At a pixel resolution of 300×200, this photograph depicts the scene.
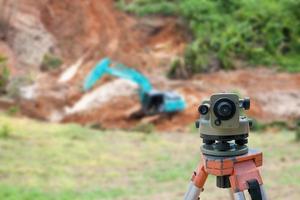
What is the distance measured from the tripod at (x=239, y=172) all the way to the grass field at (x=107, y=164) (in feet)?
8.82

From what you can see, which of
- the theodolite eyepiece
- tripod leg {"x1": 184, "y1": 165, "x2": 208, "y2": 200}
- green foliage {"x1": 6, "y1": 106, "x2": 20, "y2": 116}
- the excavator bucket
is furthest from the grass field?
the excavator bucket

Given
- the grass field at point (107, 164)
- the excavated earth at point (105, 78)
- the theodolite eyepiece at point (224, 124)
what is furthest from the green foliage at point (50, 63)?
the theodolite eyepiece at point (224, 124)

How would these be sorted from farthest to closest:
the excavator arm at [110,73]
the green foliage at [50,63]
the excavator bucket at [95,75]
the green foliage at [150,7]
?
the green foliage at [150,7] → the green foliage at [50,63] → the excavator bucket at [95,75] → the excavator arm at [110,73]

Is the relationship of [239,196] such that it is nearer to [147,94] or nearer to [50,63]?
[147,94]

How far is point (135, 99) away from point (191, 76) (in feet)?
10.5

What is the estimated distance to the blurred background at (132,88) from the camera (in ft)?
22.1

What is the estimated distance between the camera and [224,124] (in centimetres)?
227

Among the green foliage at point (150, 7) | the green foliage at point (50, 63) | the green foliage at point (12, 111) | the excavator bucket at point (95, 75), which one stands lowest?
the green foliage at point (12, 111)

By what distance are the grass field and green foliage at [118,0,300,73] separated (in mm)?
7845

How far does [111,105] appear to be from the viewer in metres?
14.0

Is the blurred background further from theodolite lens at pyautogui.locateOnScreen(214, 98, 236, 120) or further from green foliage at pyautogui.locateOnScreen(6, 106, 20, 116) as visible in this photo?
theodolite lens at pyautogui.locateOnScreen(214, 98, 236, 120)

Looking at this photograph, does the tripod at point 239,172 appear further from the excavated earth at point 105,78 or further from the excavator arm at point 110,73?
the excavator arm at point 110,73

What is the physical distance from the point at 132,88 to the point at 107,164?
251 inches

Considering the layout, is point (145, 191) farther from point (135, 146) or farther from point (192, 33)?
point (192, 33)
